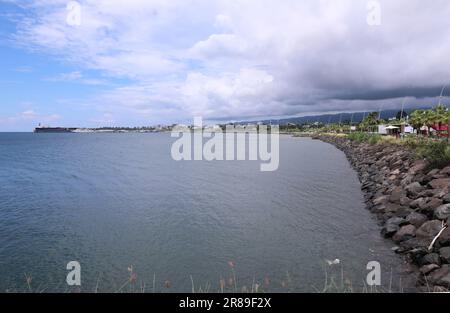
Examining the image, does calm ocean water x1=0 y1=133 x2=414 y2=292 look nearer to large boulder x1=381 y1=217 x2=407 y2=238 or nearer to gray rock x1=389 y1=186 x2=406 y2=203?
large boulder x1=381 y1=217 x2=407 y2=238

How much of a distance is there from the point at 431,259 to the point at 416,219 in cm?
496

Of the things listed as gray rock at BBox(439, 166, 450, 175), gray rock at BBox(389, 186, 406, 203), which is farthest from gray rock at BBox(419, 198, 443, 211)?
gray rock at BBox(439, 166, 450, 175)

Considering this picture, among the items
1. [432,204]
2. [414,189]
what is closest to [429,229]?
[432,204]

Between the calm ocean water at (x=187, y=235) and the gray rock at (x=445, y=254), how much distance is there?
1764mm

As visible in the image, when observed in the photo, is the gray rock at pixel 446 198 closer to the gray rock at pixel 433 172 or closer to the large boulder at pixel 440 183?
the large boulder at pixel 440 183

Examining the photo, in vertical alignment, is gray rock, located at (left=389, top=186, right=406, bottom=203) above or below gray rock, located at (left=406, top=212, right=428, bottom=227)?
above

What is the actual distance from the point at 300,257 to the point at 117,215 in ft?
47.0

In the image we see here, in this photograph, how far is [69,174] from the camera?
46938 millimetres

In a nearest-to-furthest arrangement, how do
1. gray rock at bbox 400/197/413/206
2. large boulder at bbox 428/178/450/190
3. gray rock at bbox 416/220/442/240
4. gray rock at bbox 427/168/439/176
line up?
gray rock at bbox 416/220/442/240 → large boulder at bbox 428/178/450/190 → gray rock at bbox 400/197/413/206 → gray rock at bbox 427/168/439/176

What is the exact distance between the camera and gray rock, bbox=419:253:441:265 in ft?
45.0

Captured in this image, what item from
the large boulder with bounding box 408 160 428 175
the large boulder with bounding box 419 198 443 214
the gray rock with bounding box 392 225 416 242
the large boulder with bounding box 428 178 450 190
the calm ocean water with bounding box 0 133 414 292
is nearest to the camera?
the calm ocean water with bounding box 0 133 414 292

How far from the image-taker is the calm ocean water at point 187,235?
14.5m

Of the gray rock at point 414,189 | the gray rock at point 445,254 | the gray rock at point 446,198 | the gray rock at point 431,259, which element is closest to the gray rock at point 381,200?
the gray rock at point 414,189

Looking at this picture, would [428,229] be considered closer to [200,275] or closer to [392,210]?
[392,210]
